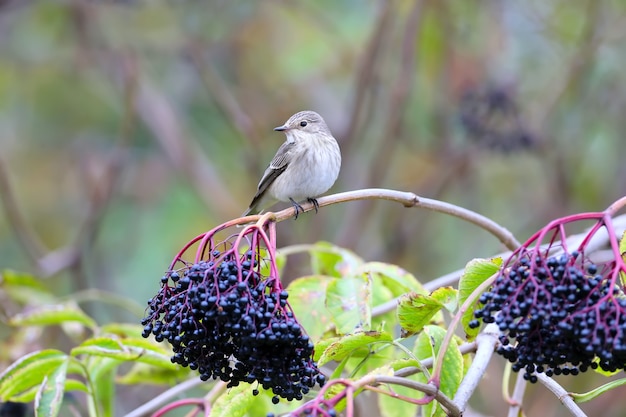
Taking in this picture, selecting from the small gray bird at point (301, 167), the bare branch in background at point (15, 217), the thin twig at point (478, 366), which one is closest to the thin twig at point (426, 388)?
the thin twig at point (478, 366)

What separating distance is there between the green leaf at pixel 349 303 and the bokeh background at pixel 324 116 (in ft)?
11.5

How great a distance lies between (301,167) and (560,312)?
307 centimetres

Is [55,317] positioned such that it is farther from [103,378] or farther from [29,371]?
[29,371]

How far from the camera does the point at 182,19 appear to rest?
891 centimetres

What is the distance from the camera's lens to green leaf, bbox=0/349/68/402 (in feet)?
11.5

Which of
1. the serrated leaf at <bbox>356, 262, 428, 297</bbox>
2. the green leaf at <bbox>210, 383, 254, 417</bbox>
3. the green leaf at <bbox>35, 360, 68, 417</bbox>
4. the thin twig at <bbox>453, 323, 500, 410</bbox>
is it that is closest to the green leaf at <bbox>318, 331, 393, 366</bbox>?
the thin twig at <bbox>453, 323, 500, 410</bbox>

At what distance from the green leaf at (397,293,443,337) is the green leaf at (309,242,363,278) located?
95 centimetres

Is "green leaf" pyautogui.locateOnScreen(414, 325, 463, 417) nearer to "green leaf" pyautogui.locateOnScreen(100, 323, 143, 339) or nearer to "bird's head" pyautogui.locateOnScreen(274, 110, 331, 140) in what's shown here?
"green leaf" pyautogui.locateOnScreen(100, 323, 143, 339)

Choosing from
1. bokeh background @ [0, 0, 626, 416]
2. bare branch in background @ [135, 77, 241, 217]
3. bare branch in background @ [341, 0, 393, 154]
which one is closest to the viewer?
bare branch in background @ [341, 0, 393, 154]

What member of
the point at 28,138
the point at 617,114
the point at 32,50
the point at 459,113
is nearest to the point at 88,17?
the point at 32,50

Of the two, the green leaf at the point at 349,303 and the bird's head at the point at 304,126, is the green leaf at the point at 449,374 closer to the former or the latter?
the green leaf at the point at 349,303

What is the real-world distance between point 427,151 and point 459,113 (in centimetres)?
96

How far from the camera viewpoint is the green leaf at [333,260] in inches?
161

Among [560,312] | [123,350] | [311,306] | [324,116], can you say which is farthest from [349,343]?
[324,116]
